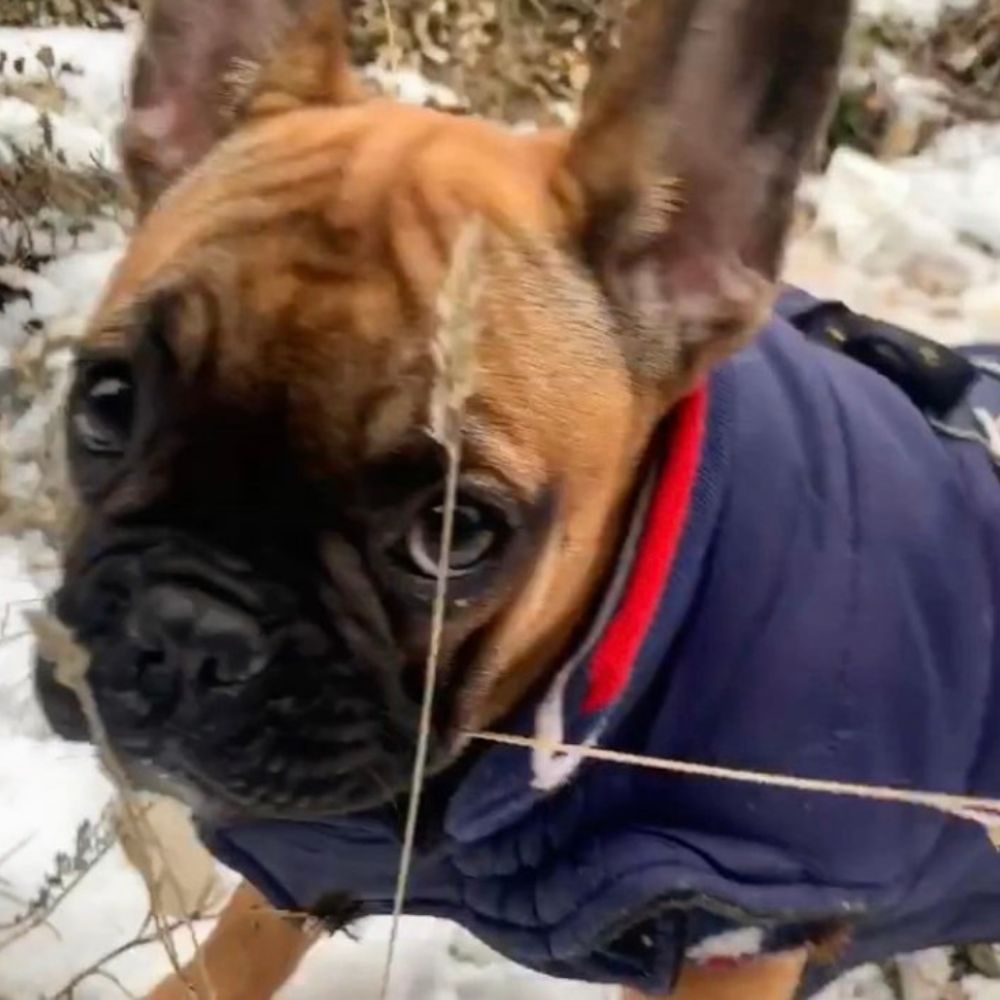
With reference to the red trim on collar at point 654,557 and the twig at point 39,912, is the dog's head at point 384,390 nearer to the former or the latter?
the red trim on collar at point 654,557

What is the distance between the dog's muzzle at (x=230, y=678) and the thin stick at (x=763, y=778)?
0.29ft

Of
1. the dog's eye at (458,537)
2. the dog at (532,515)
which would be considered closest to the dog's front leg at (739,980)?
the dog at (532,515)

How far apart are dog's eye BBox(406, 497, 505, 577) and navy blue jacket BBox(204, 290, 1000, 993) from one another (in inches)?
4.8

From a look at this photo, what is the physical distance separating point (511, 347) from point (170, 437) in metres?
0.17

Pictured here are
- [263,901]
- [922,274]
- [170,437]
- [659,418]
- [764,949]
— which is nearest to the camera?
[170,437]

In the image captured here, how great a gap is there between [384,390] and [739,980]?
48 cm

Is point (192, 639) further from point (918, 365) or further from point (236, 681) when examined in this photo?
point (918, 365)

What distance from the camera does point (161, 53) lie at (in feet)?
3.69

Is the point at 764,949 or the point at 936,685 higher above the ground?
the point at 936,685

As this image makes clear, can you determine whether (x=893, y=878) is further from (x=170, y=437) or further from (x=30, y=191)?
(x=30, y=191)

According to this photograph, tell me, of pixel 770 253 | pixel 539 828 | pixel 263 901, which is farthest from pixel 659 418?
pixel 263 901

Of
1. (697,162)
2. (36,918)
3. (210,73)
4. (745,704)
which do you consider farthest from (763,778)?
(36,918)

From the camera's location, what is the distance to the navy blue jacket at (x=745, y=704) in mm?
1080

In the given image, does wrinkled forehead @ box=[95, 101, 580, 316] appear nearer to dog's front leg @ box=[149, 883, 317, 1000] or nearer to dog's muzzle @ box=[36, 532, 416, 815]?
dog's muzzle @ box=[36, 532, 416, 815]
